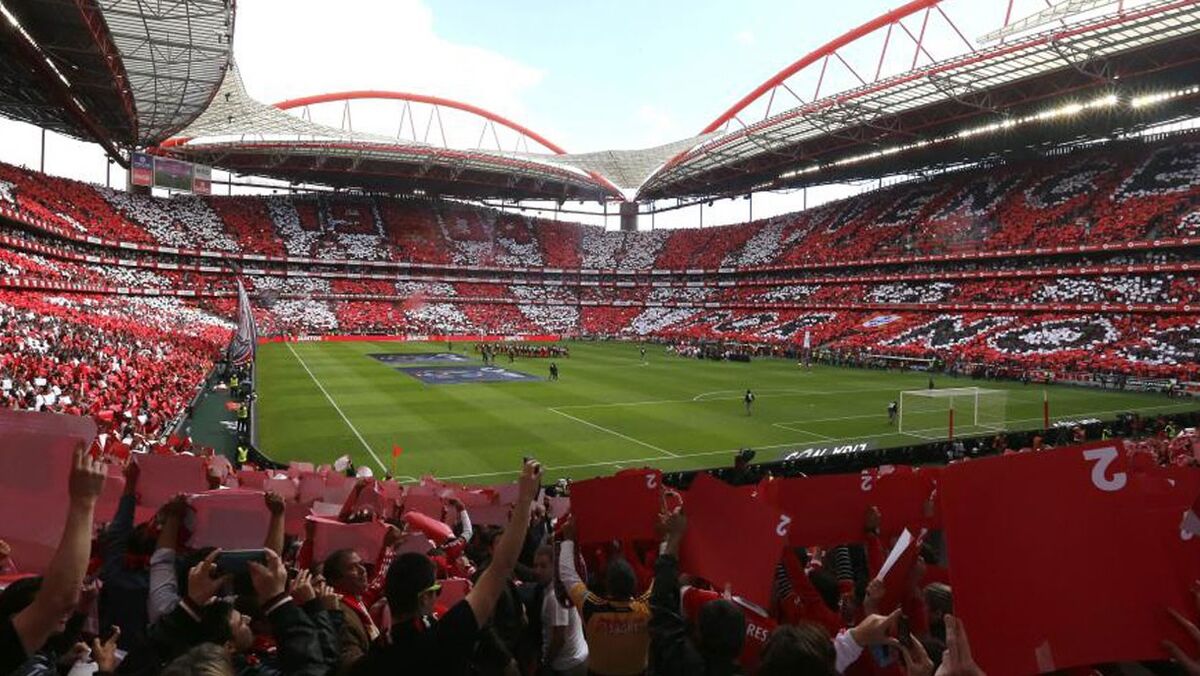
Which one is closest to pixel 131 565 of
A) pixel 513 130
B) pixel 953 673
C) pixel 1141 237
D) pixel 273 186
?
pixel 953 673

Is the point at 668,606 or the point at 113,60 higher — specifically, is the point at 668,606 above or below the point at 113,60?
below

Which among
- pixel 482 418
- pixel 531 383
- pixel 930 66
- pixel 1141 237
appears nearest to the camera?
pixel 482 418

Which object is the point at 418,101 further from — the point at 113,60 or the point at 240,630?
the point at 240,630

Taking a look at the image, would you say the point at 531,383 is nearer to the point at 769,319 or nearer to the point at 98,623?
the point at 98,623

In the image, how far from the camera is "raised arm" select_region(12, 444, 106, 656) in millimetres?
2443

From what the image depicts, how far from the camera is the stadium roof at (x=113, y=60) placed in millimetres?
31000

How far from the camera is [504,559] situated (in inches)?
115

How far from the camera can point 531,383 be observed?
3544 cm

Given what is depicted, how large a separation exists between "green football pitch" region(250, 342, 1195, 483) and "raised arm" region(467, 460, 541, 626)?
1513 centimetres

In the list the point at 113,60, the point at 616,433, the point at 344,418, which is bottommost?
the point at 616,433

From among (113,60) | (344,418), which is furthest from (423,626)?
(113,60)

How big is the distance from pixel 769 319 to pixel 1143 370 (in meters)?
32.8

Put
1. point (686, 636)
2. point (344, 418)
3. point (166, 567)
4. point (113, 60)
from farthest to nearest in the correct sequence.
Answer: point (113, 60), point (344, 418), point (166, 567), point (686, 636)

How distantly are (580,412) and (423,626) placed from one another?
979 inches
